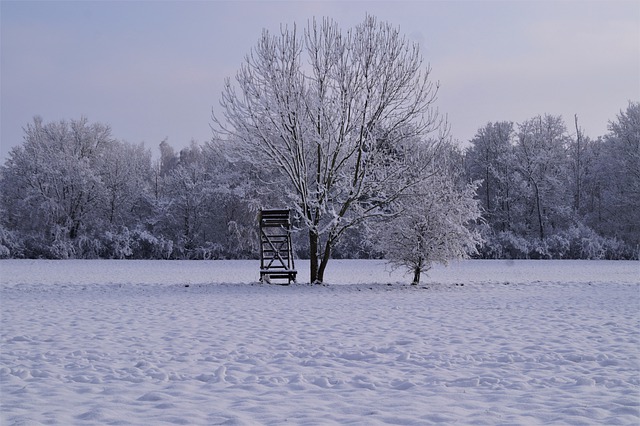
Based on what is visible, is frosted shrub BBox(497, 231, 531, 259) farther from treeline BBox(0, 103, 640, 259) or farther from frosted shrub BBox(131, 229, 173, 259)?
frosted shrub BBox(131, 229, 173, 259)

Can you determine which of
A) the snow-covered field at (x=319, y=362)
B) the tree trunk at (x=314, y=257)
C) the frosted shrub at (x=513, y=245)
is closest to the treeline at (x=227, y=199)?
the frosted shrub at (x=513, y=245)

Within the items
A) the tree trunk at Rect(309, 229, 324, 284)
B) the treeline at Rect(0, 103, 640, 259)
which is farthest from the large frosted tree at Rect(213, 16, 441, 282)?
the treeline at Rect(0, 103, 640, 259)

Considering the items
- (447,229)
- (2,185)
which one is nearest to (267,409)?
(447,229)

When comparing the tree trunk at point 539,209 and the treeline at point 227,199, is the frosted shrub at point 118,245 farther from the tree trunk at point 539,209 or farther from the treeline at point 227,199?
the tree trunk at point 539,209

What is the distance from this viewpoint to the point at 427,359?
24.0 ft

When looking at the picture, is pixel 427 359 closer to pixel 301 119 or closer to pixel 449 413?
pixel 449 413

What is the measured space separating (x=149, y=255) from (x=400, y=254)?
3010 cm

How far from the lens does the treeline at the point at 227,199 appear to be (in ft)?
138

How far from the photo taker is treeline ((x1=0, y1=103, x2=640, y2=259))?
4197cm

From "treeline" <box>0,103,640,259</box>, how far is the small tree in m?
21.1

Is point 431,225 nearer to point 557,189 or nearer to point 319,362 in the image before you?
point 319,362

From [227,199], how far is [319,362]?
127ft

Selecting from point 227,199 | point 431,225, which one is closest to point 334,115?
point 431,225

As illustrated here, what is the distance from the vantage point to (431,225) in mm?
18906
